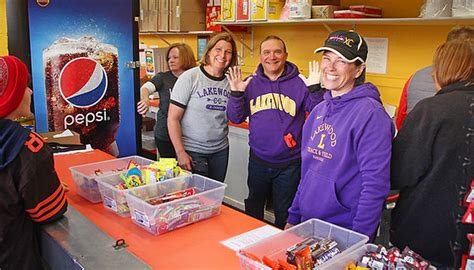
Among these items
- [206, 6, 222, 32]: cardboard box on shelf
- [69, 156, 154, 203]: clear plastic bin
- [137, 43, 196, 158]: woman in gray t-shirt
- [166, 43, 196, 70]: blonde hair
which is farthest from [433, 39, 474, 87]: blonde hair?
[206, 6, 222, 32]: cardboard box on shelf

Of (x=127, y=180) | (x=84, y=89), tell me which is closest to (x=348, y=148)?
(x=127, y=180)

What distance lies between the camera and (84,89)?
96.1 inches

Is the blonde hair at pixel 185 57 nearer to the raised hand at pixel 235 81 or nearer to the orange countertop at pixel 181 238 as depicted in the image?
the raised hand at pixel 235 81

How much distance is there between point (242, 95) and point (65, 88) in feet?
3.13

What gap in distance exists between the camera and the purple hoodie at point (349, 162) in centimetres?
148

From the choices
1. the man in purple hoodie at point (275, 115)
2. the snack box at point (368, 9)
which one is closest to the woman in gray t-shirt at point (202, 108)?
the man in purple hoodie at point (275, 115)

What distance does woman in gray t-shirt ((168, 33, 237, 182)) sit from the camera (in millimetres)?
2463

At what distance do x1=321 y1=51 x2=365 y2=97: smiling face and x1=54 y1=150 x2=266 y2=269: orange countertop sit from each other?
572mm

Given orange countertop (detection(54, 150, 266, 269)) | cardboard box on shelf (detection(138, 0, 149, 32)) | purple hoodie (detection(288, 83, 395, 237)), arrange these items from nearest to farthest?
orange countertop (detection(54, 150, 266, 269)) < purple hoodie (detection(288, 83, 395, 237)) < cardboard box on shelf (detection(138, 0, 149, 32))

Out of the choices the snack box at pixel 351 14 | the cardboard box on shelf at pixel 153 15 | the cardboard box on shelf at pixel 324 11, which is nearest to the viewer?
the snack box at pixel 351 14

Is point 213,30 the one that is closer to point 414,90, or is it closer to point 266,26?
point 266,26

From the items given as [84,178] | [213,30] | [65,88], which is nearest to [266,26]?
[213,30]

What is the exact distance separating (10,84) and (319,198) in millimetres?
1088

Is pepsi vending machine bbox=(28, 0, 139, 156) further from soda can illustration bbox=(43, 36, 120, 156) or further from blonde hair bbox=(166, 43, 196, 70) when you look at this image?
→ blonde hair bbox=(166, 43, 196, 70)
